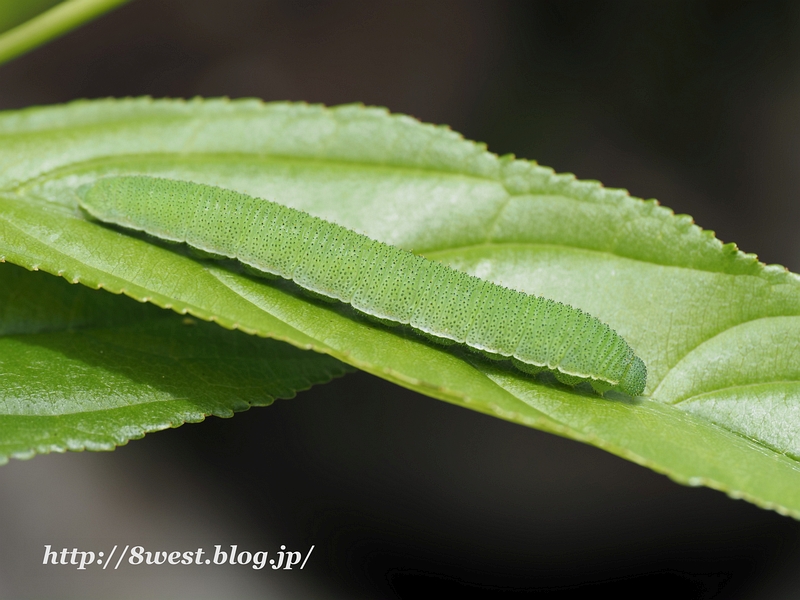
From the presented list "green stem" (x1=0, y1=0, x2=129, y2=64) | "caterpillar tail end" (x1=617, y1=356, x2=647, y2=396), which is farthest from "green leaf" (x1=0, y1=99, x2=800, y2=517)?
"green stem" (x1=0, y1=0, x2=129, y2=64)

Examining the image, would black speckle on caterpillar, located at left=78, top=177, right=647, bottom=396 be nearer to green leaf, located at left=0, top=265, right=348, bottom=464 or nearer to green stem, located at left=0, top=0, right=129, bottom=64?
green leaf, located at left=0, top=265, right=348, bottom=464

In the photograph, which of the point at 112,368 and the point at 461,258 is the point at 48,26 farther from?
the point at 461,258

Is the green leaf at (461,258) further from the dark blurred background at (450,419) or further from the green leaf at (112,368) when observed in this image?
the dark blurred background at (450,419)

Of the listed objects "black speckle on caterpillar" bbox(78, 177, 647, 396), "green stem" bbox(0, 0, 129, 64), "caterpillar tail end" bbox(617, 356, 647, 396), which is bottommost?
"caterpillar tail end" bbox(617, 356, 647, 396)

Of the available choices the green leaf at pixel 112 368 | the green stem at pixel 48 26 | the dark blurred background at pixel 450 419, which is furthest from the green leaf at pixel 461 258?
the dark blurred background at pixel 450 419

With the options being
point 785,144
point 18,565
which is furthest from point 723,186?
point 18,565

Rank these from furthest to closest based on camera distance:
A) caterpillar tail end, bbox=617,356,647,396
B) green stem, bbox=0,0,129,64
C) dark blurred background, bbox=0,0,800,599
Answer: dark blurred background, bbox=0,0,800,599 → green stem, bbox=0,0,129,64 → caterpillar tail end, bbox=617,356,647,396

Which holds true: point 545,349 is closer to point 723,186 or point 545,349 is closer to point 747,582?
point 747,582

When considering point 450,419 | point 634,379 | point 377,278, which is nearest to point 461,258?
point 377,278
